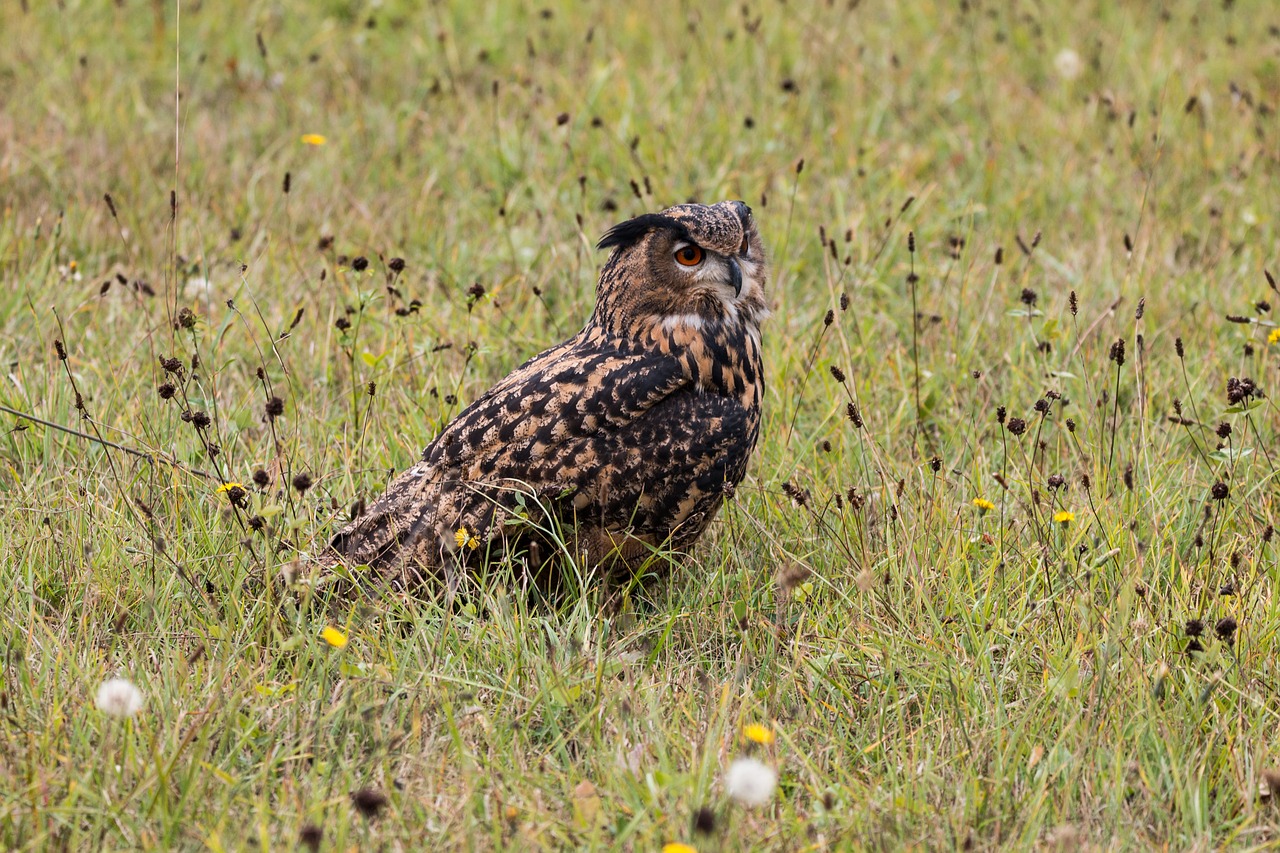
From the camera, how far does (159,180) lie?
6.56 meters

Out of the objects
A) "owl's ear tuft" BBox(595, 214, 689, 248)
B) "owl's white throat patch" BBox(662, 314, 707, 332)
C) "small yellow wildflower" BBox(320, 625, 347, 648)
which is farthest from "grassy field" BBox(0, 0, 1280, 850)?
"owl's ear tuft" BBox(595, 214, 689, 248)

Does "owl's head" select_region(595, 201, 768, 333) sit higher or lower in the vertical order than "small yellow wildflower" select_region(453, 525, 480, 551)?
higher

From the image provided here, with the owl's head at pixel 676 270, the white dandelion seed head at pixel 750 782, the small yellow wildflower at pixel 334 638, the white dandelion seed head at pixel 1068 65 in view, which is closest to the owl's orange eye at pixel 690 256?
the owl's head at pixel 676 270

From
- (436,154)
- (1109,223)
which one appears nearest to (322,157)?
(436,154)

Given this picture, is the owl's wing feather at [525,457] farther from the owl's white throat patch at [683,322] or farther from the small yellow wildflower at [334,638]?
the small yellow wildflower at [334,638]

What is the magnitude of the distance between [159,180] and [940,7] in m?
4.74

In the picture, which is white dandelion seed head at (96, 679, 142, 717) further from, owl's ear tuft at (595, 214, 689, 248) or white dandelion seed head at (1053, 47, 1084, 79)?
white dandelion seed head at (1053, 47, 1084, 79)

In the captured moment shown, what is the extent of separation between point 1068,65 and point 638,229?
15.1 feet

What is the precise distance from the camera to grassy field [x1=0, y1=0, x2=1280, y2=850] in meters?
3.19

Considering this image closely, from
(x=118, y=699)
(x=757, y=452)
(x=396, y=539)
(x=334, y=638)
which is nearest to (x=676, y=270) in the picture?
(x=757, y=452)

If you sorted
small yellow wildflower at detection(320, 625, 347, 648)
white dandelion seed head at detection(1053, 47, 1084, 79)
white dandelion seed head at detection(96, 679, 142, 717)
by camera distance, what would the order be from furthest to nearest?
1. white dandelion seed head at detection(1053, 47, 1084, 79)
2. small yellow wildflower at detection(320, 625, 347, 648)
3. white dandelion seed head at detection(96, 679, 142, 717)

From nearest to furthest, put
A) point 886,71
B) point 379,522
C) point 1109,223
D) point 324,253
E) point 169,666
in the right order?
point 169,666 < point 379,522 < point 324,253 < point 1109,223 < point 886,71

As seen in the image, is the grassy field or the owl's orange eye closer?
the grassy field

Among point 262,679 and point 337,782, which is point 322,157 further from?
point 337,782
